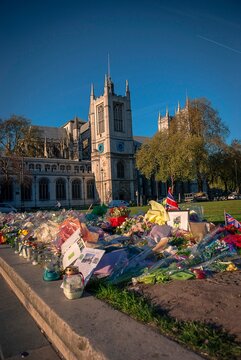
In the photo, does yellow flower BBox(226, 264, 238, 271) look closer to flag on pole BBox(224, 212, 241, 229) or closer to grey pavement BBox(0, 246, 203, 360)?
grey pavement BBox(0, 246, 203, 360)

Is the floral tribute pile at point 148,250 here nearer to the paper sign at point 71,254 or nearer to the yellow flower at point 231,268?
the yellow flower at point 231,268

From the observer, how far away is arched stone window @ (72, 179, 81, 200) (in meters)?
51.3

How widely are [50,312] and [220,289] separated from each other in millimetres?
2034

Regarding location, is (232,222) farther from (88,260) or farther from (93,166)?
(93,166)

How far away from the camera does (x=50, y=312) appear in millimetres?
2982

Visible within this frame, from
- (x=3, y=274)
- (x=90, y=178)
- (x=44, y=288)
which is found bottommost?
(x=3, y=274)

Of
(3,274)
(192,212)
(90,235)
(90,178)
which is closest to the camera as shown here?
(90,235)

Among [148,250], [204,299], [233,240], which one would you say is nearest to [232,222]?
[233,240]

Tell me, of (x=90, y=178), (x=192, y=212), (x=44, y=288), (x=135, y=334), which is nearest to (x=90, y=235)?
(x=44, y=288)

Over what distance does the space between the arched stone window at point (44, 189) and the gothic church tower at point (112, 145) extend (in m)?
9.20

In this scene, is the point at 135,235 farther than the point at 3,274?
Yes

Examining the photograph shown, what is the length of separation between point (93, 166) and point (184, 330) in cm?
5200

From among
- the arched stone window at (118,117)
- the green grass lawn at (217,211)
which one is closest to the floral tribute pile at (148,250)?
the green grass lawn at (217,211)

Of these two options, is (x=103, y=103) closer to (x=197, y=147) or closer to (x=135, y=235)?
(x=197, y=147)
